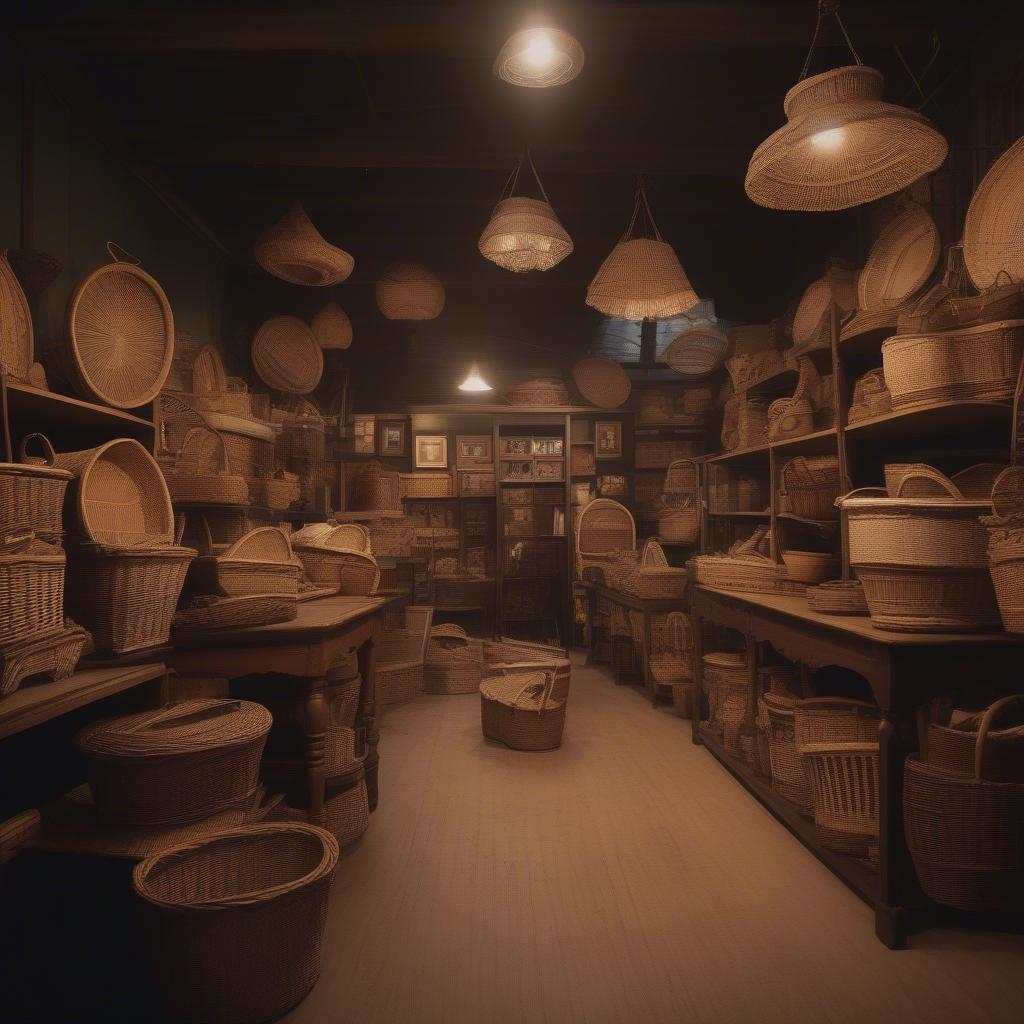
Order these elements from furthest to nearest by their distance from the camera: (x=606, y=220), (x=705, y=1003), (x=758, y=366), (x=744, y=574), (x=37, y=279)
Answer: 1. (x=606, y=220)
2. (x=758, y=366)
3. (x=744, y=574)
4. (x=37, y=279)
5. (x=705, y=1003)

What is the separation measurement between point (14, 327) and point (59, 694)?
4.41 feet

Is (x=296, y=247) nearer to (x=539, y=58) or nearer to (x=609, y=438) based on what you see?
(x=539, y=58)

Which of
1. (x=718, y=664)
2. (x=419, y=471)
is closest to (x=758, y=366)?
(x=718, y=664)

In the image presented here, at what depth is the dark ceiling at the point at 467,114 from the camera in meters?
3.38

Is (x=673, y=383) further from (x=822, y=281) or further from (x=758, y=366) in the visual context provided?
(x=822, y=281)

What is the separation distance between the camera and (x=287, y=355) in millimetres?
5852

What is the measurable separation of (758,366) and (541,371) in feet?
11.7

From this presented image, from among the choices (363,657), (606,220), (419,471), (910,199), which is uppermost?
(606,220)

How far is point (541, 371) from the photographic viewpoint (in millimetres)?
8477

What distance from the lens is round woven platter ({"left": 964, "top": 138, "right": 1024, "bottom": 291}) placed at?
278 cm

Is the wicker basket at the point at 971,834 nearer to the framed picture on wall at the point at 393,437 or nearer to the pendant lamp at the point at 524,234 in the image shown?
the pendant lamp at the point at 524,234

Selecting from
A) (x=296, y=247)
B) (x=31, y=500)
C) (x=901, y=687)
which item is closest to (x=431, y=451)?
(x=296, y=247)

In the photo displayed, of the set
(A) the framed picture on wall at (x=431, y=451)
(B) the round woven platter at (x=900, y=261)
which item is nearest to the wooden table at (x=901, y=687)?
(B) the round woven platter at (x=900, y=261)

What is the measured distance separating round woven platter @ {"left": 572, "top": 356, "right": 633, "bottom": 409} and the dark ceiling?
0.95 m
